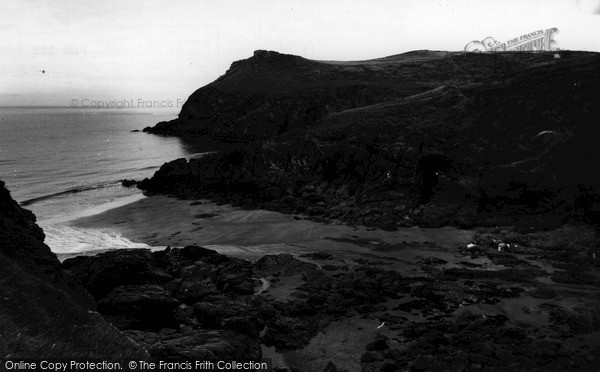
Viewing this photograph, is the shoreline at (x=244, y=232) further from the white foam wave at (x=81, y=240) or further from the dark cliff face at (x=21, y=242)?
the dark cliff face at (x=21, y=242)

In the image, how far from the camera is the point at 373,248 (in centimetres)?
1850

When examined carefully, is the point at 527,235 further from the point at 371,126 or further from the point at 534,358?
the point at 371,126

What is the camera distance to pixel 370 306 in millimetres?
12344

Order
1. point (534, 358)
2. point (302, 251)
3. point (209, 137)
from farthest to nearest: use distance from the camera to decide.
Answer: point (209, 137), point (302, 251), point (534, 358)

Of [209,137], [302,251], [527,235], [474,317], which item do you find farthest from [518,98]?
[209,137]

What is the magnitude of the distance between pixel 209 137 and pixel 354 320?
88.9 m

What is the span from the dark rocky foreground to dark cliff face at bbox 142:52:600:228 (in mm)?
5441

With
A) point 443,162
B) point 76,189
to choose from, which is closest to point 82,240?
point 76,189

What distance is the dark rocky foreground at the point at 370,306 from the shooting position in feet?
31.3

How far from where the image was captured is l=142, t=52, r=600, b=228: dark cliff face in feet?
71.8

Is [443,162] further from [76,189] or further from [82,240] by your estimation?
[76,189]

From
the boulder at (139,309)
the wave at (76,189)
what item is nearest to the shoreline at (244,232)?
the boulder at (139,309)

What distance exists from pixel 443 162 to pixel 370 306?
592 inches

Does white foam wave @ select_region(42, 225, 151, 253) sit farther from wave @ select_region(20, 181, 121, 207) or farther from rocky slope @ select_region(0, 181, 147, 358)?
rocky slope @ select_region(0, 181, 147, 358)
